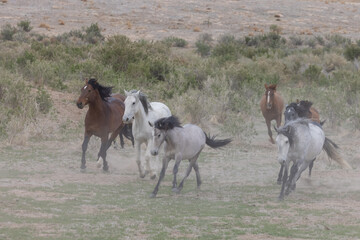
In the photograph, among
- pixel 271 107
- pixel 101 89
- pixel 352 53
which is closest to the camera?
pixel 101 89

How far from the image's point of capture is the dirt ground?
39.8ft

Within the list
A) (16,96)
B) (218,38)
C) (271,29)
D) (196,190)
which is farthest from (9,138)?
(271,29)

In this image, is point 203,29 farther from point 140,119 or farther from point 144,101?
point 140,119

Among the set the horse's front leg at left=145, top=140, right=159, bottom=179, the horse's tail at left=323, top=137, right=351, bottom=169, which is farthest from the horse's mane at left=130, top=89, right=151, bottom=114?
the horse's tail at left=323, top=137, right=351, bottom=169

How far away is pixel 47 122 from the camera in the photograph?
685 inches

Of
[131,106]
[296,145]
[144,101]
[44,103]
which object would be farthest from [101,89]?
[44,103]

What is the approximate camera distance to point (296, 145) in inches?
420

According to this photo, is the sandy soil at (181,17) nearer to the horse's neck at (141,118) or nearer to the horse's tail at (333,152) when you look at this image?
the horse's neck at (141,118)

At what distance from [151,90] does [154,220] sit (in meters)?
13.4

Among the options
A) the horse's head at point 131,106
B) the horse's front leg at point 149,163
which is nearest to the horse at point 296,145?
the horse's front leg at point 149,163

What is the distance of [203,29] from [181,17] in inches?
179

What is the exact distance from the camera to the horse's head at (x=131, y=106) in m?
11.8

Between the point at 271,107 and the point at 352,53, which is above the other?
the point at 271,107

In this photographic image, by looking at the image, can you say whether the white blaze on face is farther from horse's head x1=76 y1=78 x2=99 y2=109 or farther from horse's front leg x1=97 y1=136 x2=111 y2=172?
horse's head x1=76 y1=78 x2=99 y2=109
